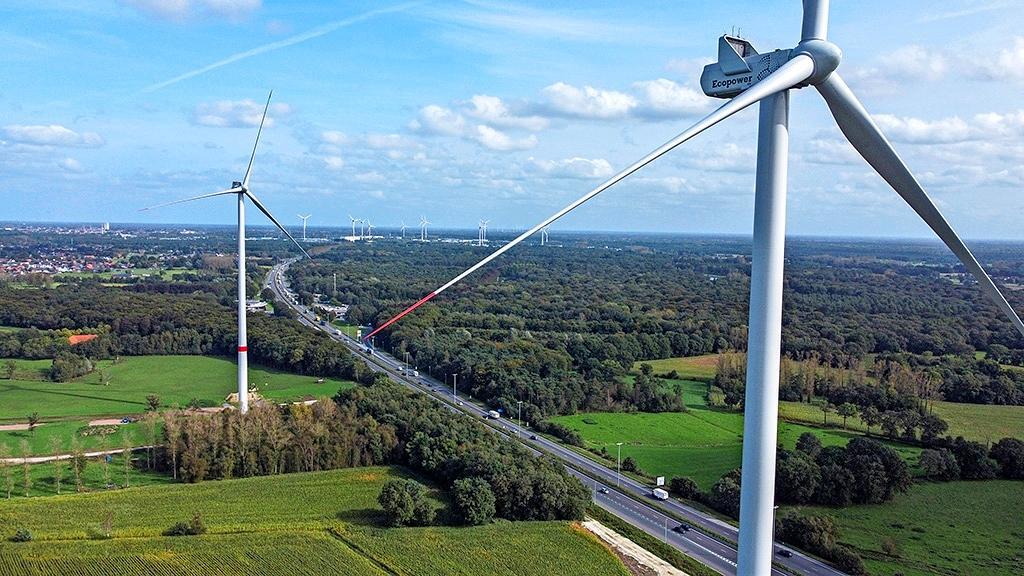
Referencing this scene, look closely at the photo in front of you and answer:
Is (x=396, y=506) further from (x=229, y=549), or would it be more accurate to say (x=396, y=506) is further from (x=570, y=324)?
(x=570, y=324)

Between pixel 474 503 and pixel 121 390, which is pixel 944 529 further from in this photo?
pixel 121 390

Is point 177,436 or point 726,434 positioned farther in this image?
point 726,434

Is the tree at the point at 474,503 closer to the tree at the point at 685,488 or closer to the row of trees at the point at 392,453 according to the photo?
the row of trees at the point at 392,453

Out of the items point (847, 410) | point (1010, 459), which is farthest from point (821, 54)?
point (847, 410)

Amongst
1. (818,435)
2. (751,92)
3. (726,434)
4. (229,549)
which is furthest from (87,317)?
(751,92)

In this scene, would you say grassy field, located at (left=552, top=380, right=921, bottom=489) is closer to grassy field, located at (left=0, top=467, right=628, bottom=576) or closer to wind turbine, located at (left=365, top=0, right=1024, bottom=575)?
grassy field, located at (left=0, top=467, right=628, bottom=576)

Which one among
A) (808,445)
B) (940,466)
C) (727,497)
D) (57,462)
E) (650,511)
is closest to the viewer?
(727,497)

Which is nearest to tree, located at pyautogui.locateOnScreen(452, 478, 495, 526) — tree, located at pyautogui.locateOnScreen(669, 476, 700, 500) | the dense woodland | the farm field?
tree, located at pyautogui.locateOnScreen(669, 476, 700, 500)

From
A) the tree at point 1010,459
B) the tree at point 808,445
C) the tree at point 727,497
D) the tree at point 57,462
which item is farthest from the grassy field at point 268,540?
the tree at point 1010,459
